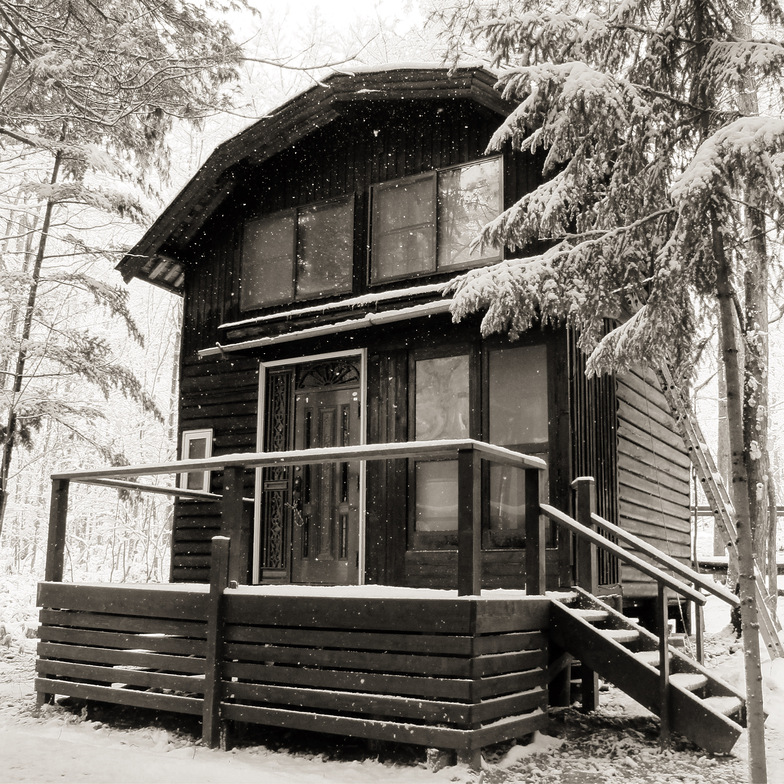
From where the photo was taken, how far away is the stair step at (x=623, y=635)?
6.17 m

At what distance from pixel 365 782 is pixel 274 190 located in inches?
314

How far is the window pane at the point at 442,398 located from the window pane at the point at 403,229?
3.75 feet

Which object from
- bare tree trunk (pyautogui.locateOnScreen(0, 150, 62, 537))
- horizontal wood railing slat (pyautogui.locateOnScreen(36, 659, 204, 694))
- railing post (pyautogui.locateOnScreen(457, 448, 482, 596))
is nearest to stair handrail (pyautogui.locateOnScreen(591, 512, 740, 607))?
railing post (pyautogui.locateOnScreen(457, 448, 482, 596))

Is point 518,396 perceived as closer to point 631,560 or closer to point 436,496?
point 436,496

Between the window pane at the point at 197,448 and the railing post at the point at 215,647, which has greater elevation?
the window pane at the point at 197,448

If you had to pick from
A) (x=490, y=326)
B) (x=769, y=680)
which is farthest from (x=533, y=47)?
(x=769, y=680)

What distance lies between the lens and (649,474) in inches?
423

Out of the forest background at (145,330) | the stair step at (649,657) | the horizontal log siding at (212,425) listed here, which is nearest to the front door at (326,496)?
the horizontal log siding at (212,425)

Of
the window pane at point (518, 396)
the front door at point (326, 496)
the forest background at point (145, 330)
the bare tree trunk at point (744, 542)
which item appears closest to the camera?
the bare tree trunk at point (744, 542)

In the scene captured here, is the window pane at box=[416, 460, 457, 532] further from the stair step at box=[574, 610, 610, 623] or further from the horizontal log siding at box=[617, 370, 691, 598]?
the stair step at box=[574, 610, 610, 623]

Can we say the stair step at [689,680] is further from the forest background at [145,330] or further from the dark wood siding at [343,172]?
the forest background at [145,330]

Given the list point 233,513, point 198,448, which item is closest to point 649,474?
point 198,448

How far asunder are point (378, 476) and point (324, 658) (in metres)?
3.91

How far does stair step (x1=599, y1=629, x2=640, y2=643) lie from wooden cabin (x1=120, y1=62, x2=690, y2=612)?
999 mm
